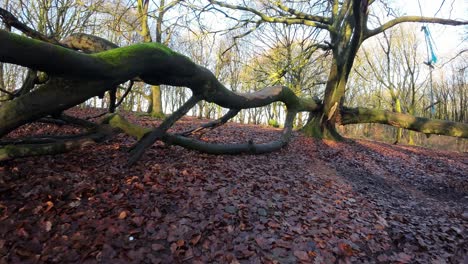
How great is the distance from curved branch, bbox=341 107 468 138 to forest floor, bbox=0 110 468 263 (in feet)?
16.7

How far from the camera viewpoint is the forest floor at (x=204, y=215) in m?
3.53

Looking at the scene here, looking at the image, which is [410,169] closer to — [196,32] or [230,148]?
[230,148]

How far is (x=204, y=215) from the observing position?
4.27m

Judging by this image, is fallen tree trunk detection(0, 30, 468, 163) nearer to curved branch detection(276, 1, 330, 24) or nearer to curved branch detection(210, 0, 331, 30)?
curved branch detection(210, 0, 331, 30)

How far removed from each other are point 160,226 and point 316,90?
109ft

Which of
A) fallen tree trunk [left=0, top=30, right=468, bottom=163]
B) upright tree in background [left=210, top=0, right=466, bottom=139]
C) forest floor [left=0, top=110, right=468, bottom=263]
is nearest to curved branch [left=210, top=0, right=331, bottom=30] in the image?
upright tree in background [left=210, top=0, right=466, bottom=139]

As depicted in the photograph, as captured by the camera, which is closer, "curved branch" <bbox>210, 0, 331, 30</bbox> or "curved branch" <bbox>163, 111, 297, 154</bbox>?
"curved branch" <bbox>163, 111, 297, 154</bbox>

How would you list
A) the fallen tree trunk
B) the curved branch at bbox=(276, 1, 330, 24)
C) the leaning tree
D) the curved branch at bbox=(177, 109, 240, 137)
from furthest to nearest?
the curved branch at bbox=(276, 1, 330, 24) < the curved branch at bbox=(177, 109, 240, 137) < the leaning tree < the fallen tree trunk

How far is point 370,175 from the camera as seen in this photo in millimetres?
8164

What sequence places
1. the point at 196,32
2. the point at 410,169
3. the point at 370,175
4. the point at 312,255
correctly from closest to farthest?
the point at 312,255 → the point at 370,175 → the point at 410,169 → the point at 196,32

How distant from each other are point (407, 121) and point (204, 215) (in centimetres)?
1045

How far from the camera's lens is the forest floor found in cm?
353

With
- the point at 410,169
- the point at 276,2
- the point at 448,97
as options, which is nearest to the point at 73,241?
the point at 410,169

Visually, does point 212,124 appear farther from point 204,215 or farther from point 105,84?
point 204,215
